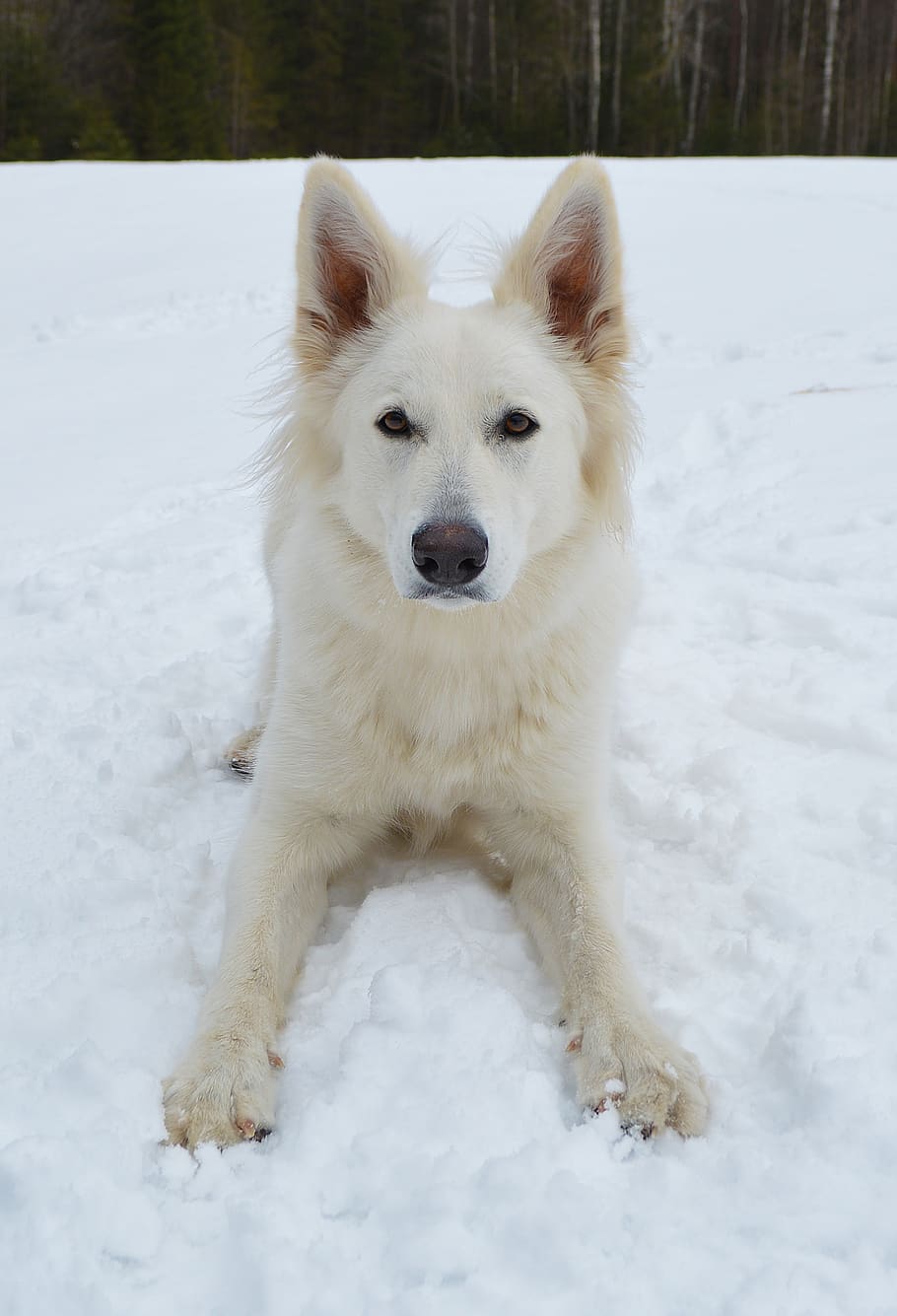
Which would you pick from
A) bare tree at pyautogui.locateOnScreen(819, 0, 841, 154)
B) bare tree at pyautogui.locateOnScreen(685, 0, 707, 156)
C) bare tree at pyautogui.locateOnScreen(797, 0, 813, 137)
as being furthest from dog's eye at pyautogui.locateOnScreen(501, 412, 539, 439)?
bare tree at pyautogui.locateOnScreen(797, 0, 813, 137)

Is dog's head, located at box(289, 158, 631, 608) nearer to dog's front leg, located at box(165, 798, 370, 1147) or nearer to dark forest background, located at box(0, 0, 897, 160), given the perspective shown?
dog's front leg, located at box(165, 798, 370, 1147)

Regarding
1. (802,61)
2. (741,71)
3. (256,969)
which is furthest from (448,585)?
(741,71)

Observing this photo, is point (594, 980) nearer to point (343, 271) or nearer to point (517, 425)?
point (517, 425)

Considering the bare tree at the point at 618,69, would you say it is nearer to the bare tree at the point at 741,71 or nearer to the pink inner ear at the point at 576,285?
the bare tree at the point at 741,71

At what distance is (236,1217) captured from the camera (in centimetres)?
197

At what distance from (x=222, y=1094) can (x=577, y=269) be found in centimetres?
237

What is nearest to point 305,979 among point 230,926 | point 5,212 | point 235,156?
point 230,926

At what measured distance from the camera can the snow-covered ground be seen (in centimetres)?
191

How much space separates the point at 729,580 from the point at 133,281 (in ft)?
30.3

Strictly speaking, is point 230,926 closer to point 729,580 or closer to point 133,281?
point 729,580

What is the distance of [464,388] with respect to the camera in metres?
2.82

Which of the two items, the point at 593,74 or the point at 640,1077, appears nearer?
the point at 640,1077

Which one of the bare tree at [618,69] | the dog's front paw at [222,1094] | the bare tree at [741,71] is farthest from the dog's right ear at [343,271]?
the bare tree at [741,71]

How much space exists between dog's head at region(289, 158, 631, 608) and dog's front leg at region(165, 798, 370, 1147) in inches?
31.4
